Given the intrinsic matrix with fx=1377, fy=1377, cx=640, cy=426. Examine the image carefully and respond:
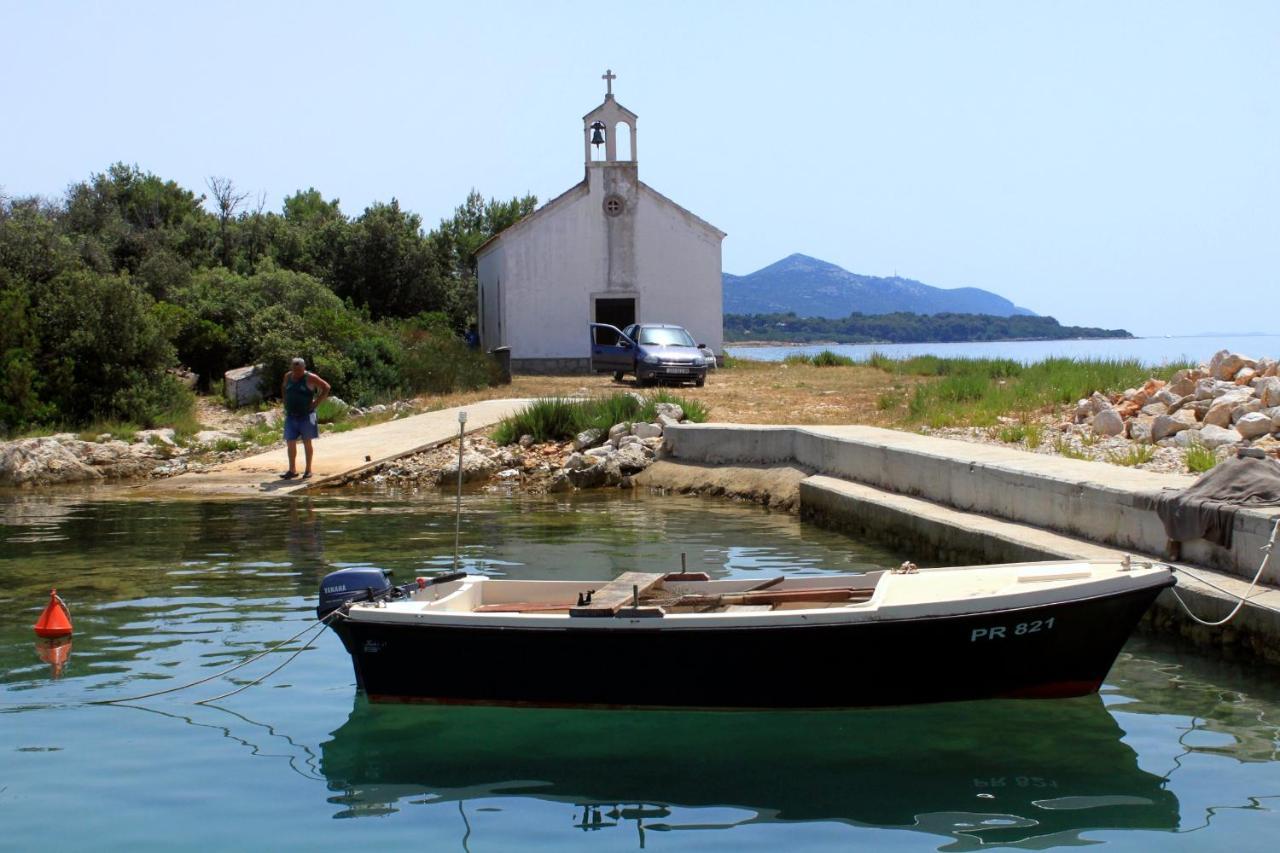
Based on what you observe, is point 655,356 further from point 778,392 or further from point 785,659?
point 785,659

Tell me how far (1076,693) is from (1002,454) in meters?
7.25

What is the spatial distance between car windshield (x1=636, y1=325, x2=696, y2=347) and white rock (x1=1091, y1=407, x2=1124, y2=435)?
15236mm

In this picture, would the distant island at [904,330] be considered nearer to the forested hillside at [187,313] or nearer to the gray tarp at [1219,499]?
the forested hillside at [187,313]

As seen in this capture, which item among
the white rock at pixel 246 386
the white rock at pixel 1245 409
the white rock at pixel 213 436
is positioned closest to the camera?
the white rock at pixel 1245 409

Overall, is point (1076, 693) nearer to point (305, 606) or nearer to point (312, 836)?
point (312, 836)

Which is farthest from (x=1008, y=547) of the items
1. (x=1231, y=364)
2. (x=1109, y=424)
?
(x=1231, y=364)

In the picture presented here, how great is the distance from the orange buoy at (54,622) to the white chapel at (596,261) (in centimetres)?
2901

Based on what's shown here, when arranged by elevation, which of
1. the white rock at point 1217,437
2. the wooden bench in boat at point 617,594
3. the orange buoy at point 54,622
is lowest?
the orange buoy at point 54,622

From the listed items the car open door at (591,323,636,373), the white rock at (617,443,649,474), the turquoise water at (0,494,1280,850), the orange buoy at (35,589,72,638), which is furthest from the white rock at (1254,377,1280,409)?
the car open door at (591,323,636,373)

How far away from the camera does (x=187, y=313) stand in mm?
35094

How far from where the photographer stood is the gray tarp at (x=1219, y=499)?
10523mm

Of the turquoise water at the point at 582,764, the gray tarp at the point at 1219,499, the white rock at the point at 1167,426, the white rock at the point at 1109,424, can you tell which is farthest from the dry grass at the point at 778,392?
the turquoise water at the point at 582,764

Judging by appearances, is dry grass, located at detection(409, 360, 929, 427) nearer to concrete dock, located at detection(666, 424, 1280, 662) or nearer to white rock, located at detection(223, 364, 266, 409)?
white rock, located at detection(223, 364, 266, 409)

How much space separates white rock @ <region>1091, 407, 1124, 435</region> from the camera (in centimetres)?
1994
